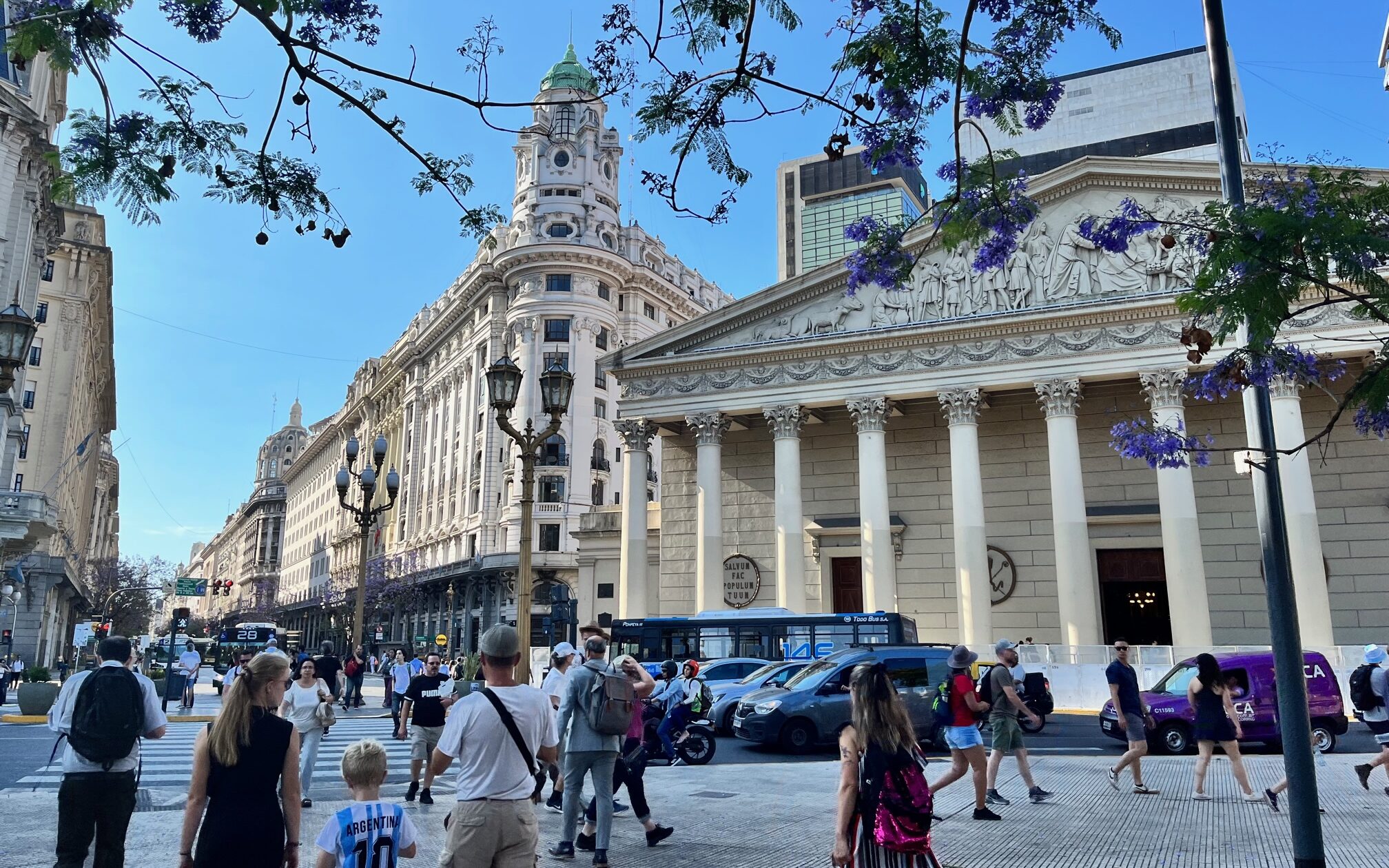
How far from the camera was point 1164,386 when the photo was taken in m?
28.3

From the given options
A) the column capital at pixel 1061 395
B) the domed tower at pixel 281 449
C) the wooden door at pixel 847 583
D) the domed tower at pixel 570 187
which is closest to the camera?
the column capital at pixel 1061 395

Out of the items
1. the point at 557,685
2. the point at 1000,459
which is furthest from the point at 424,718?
the point at 1000,459

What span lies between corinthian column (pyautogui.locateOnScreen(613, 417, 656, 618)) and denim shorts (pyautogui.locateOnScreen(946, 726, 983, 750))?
2416 centimetres

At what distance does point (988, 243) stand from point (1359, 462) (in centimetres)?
2644

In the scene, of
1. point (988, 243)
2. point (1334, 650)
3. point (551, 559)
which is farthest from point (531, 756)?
point (551, 559)

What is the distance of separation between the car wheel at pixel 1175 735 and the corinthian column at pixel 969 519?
1281 cm

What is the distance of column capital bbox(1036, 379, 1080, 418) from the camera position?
29188mm

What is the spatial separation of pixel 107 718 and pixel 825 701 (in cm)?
1296

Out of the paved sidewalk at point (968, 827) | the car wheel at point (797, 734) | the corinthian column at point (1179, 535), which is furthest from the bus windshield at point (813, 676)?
the corinthian column at point (1179, 535)

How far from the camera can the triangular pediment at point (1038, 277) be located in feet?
94.6

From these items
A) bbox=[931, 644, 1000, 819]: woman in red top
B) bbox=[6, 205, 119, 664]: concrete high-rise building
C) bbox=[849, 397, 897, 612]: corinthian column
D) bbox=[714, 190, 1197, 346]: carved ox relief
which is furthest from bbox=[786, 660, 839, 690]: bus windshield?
bbox=[6, 205, 119, 664]: concrete high-rise building

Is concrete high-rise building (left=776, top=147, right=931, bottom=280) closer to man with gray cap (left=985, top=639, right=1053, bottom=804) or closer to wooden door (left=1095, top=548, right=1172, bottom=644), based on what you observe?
wooden door (left=1095, top=548, right=1172, bottom=644)

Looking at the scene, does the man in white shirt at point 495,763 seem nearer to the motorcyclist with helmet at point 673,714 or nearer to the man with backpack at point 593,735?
the man with backpack at point 593,735

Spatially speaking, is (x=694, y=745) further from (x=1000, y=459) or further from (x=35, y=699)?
(x=1000, y=459)
